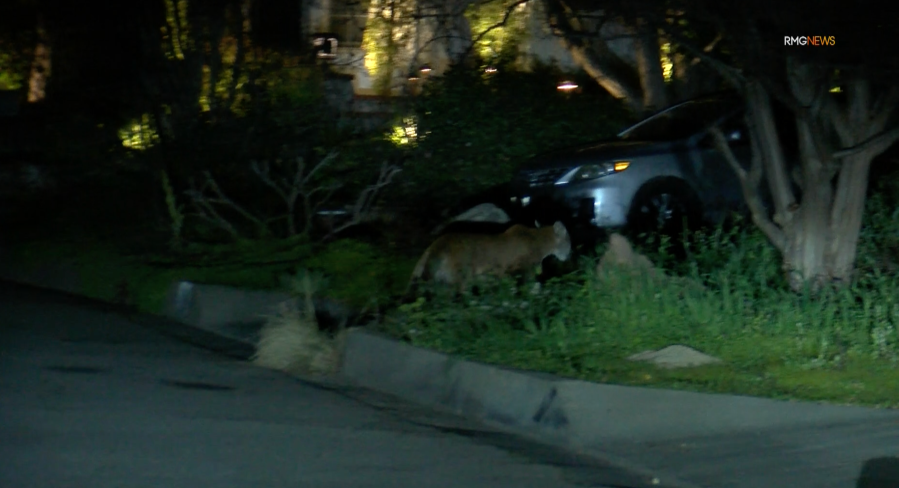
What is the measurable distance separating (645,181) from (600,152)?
60cm

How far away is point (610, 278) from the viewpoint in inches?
365

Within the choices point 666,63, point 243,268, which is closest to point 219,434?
→ point 243,268

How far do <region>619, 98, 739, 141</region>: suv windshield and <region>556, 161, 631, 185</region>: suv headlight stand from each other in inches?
30.9

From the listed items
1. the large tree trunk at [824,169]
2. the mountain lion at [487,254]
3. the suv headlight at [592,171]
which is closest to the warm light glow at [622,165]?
the suv headlight at [592,171]

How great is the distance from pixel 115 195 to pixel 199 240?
149 inches

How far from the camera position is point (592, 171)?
12.2 m

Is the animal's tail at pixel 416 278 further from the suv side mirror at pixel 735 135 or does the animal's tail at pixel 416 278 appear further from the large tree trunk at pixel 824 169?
the suv side mirror at pixel 735 135

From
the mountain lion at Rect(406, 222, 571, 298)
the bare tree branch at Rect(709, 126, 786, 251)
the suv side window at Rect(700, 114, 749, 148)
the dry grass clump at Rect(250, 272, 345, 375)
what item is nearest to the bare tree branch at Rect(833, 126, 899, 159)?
the bare tree branch at Rect(709, 126, 786, 251)

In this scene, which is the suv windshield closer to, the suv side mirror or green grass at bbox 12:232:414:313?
the suv side mirror

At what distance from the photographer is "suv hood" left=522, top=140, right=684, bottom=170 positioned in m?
12.2

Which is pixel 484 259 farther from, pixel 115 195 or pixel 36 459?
pixel 115 195

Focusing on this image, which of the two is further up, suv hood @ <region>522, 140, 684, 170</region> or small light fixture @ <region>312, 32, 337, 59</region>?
small light fixture @ <region>312, 32, 337, 59</region>

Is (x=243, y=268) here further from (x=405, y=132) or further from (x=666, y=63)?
(x=666, y=63)

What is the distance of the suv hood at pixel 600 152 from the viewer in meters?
12.2
